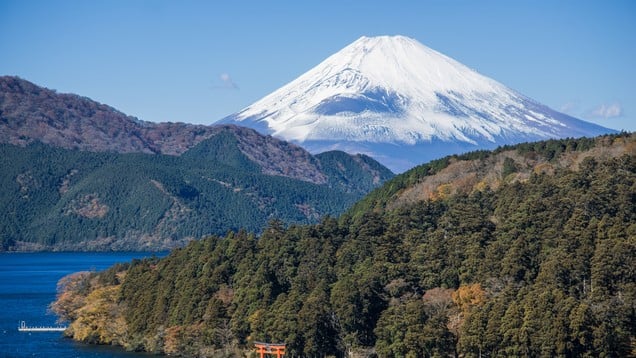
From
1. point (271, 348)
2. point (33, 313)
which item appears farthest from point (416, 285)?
point (33, 313)

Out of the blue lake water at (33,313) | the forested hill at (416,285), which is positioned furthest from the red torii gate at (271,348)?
the blue lake water at (33,313)

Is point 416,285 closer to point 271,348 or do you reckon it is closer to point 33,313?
point 271,348

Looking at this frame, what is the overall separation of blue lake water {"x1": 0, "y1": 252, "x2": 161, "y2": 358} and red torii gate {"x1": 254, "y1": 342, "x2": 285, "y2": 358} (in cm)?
958

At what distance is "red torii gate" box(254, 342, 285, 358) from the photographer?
52625 mm

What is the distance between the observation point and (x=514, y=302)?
4997 cm

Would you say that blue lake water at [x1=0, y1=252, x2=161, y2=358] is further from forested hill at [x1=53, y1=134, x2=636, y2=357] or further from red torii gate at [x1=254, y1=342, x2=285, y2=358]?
red torii gate at [x1=254, y1=342, x2=285, y2=358]

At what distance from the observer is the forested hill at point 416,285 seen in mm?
49312

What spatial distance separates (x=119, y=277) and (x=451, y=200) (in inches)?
828

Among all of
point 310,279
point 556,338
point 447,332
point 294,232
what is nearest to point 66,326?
point 294,232

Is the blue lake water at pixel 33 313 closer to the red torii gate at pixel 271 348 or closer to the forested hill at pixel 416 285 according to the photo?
the forested hill at pixel 416 285

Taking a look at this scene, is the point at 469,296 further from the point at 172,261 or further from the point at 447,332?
the point at 172,261

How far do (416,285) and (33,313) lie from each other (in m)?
34.1

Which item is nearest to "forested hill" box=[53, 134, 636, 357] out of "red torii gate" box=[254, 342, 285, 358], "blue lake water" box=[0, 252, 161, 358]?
"red torii gate" box=[254, 342, 285, 358]

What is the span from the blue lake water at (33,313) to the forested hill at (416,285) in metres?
1.71
